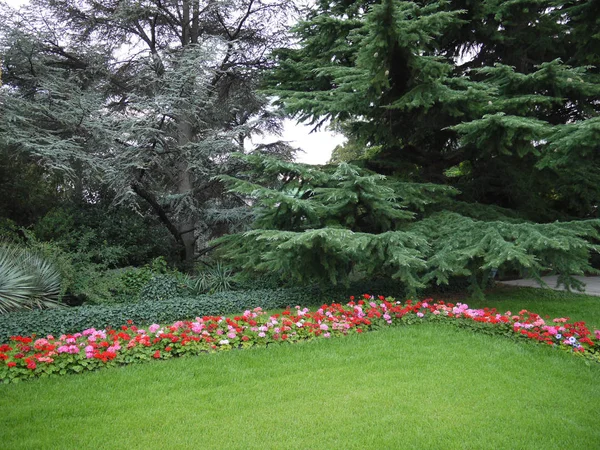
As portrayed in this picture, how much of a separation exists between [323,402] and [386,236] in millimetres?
3191

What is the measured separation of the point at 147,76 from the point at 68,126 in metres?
2.60

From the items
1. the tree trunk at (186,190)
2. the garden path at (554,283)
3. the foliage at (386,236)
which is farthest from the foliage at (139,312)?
the garden path at (554,283)

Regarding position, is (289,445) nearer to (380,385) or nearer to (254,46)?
(380,385)

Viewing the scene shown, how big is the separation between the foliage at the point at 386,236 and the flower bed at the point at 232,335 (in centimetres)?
57

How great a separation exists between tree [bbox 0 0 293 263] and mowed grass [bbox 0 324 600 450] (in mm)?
5569

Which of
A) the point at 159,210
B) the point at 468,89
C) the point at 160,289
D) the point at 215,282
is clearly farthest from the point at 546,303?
the point at 159,210

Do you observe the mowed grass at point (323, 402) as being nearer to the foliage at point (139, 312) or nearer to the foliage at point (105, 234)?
the foliage at point (139, 312)

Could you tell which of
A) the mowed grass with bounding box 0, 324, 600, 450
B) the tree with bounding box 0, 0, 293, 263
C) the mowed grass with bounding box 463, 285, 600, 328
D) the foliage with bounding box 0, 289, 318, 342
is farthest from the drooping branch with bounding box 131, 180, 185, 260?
the mowed grass with bounding box 463, 285, 600, 328

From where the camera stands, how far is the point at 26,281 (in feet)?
22.5

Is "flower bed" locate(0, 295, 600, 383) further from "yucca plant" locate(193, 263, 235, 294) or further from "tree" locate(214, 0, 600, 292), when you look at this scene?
"yucca plant" locate(193, 263, 235, 294)

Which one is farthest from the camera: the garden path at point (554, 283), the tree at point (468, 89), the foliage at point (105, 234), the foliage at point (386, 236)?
the garden path at point (554, 283)

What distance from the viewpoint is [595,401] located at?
388cm

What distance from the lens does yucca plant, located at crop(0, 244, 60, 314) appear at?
21.5 feet

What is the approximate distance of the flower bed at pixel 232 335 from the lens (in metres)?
4.45
